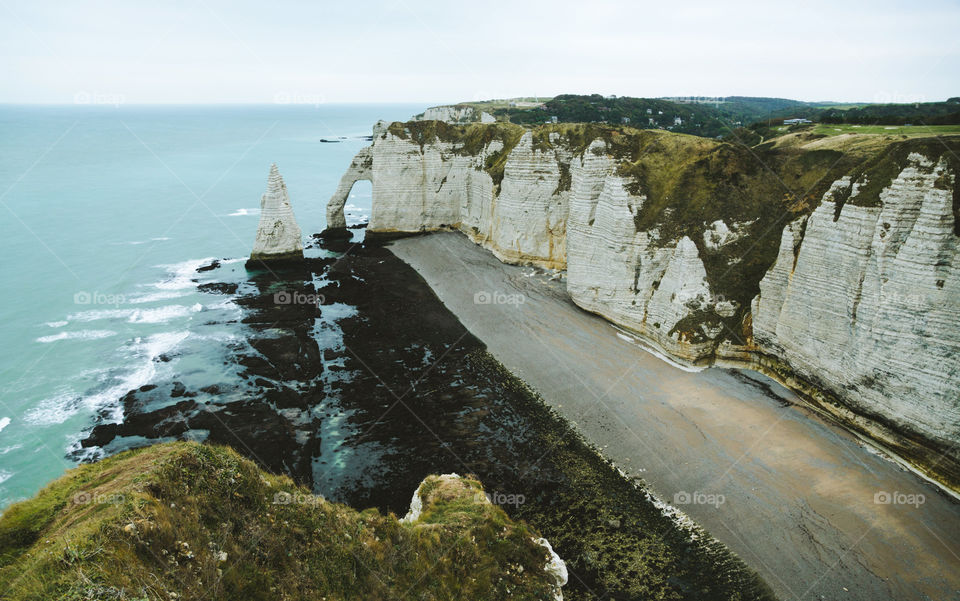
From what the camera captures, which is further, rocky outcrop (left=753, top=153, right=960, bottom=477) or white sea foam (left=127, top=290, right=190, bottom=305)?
white sea foam (left=127, top=290, right=190, bottom=305)

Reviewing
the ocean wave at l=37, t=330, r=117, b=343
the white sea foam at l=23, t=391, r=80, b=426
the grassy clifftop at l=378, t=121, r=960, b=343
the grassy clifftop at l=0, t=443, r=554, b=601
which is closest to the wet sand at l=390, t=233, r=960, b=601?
the grassy clifftop at l=378, t=121, r=960, b=343

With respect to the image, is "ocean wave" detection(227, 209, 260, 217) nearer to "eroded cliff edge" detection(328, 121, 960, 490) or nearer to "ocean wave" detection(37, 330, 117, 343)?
"ocean wave" detection(37, 330, 117, 343)

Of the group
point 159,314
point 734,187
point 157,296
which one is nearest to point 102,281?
point 157,296

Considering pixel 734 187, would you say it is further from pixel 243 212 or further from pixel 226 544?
pixel 243 212

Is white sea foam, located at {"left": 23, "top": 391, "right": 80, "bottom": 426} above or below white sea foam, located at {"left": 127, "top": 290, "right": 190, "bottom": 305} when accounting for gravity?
below

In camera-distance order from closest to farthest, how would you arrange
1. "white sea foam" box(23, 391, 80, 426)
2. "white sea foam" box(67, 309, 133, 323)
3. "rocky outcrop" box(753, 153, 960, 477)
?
"rocky outcrop" box(753, 153, 960, 477)
"white sea foam" box(23, 391, 80, 426)
"white sea foam" box(67, 309, 133, 323)

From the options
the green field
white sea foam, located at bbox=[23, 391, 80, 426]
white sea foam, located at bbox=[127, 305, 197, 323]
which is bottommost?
white sea foam, located at bbox=[23, 391, 80, 426]

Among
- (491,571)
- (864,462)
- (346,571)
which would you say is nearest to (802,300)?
(864,462)
